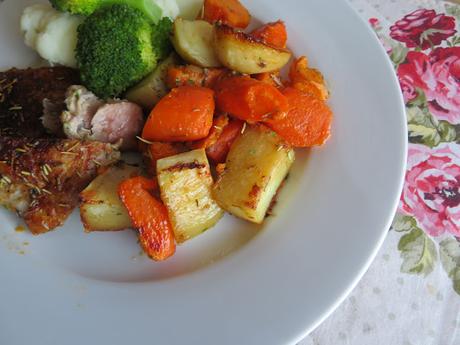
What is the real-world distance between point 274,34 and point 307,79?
0.27 meters

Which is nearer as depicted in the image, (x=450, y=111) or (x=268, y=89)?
(x=268, y=89)

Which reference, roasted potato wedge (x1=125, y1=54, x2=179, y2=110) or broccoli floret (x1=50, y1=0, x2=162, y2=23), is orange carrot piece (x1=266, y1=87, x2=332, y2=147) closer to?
roasted potato wedge (x1=125, y1=54, x2=179, y2=110)

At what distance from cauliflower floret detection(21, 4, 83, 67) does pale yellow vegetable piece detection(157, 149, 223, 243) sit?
0.79 metres

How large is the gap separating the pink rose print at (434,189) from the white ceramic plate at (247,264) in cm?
38

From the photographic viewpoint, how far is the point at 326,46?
88.8 inches

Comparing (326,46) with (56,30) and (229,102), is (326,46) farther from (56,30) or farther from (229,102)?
(56,30)

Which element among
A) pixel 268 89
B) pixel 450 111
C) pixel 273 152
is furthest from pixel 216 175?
pixel 450 111

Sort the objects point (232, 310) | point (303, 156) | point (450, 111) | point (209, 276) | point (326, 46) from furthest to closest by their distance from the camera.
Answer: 1. point (450, 111)
2. point (326, 46)
3. point (303, 156)
4. point (209, 276)
5. point (232, 310)

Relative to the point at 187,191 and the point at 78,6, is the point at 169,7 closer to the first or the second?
the point at 78,6

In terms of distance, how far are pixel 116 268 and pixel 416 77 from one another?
1.82 metres

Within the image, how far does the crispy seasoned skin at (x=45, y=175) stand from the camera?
1830mm

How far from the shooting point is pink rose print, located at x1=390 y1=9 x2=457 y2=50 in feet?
8.80

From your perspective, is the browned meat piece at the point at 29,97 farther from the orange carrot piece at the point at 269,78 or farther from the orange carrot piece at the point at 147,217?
the orange carrot piece at the point at 269,78

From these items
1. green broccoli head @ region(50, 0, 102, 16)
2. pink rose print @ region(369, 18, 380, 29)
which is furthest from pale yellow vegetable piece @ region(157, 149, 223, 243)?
pink rose print @ region(369, 18, 380, 29)
